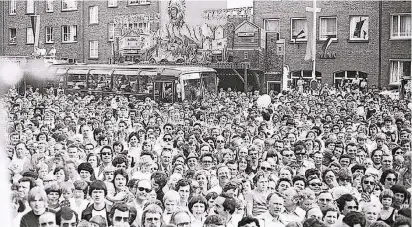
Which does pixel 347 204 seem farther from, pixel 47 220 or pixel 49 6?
pixel 49 6

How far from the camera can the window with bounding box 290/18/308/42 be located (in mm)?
14062

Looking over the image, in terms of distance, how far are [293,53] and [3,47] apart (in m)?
8.36

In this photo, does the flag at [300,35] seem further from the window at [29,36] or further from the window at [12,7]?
the window at [12,7]

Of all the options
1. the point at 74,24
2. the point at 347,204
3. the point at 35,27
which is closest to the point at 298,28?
the point at 74,24

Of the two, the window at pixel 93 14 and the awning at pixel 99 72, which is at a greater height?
the window at pixel 93 14

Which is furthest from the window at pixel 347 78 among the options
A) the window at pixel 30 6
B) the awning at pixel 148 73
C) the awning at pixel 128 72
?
the window at pixel 30 6

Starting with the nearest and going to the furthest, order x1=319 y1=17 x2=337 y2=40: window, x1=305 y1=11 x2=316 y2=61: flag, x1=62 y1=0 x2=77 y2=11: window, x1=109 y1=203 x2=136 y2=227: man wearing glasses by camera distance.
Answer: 1. x1=109 y1=203 x2=136 y2=227: man wearing glasses
2. x1=62 y1=0 x2=77 y2=11: window
3. x1=305 y1=11 x2=316 y2=61: flag
4. x1=319 y1=17 x2=337 y2=40: window

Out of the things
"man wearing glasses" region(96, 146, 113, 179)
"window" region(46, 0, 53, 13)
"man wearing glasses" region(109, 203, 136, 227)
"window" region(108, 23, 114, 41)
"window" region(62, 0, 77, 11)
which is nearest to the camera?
"man wearing glasses" region(109, 203, 136, 227)

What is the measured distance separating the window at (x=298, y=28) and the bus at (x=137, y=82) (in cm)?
390

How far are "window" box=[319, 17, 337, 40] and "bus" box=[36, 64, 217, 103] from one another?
389cm

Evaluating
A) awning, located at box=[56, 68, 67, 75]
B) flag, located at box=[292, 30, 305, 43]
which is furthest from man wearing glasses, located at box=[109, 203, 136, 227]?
flag, located at box=[292, 30, 305, 43]

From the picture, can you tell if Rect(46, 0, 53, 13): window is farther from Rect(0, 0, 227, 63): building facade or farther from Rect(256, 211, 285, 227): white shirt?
Rect(256, 211, 285, 227): white shirt

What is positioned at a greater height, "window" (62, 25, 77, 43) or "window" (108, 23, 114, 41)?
"window" (108, 23, 114, 41)

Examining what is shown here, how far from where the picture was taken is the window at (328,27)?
1353cm
